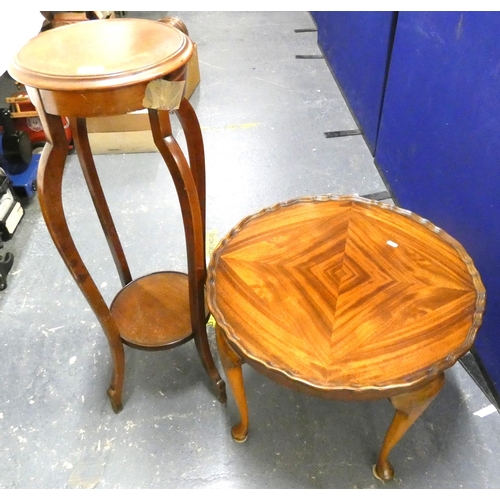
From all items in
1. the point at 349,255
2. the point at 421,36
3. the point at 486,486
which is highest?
the point at 421,36

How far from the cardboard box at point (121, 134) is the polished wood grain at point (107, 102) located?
1.11m

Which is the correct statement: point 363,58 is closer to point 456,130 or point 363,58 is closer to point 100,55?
point 456,130

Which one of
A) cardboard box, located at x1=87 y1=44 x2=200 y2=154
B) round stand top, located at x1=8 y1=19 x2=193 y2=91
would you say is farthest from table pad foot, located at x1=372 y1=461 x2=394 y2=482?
cardboard box, located at x1=87 y1=44 x2=200 y2=154

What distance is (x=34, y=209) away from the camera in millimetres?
1977

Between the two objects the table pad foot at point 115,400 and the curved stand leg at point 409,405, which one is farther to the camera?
the table pad foot at point 115,400

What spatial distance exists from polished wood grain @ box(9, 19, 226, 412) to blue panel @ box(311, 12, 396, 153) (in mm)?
1323

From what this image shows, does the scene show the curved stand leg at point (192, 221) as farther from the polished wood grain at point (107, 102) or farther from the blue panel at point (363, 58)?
the blue panel at point (363, 58)

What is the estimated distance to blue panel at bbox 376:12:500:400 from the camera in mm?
1234

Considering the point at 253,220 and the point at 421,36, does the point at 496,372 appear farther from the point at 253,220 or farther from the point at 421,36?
the point at 421,36

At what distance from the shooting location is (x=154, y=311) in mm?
1309

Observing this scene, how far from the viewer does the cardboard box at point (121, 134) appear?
2.18 meters

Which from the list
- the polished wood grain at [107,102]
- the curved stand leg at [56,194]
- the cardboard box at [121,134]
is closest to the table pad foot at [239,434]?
the polished wood grain at [107,102]
